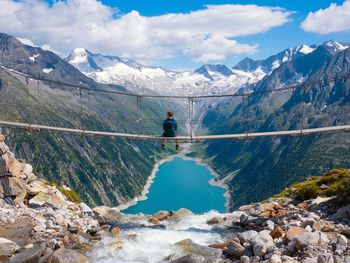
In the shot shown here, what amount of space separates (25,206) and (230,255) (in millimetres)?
15198

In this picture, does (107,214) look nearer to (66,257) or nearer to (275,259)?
(66,257)

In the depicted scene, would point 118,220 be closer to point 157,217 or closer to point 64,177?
point 157,217

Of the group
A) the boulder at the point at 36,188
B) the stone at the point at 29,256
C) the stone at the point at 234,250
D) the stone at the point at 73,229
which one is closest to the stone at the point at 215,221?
the stone at the point at 234,250

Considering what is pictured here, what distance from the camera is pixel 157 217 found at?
33.7 metres

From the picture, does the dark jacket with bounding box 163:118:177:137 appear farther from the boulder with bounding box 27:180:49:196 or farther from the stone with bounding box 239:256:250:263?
the boulder with bounding box 27:180:49:196

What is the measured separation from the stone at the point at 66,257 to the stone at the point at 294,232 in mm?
9621

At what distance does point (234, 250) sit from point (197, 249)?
253cm

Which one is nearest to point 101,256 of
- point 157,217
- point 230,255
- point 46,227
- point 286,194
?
point 46,227

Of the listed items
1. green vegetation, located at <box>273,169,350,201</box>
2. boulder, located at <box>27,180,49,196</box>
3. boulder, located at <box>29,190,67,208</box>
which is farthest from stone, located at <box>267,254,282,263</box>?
boulder, located at <box>27,180,49,196</box>

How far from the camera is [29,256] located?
19.8m

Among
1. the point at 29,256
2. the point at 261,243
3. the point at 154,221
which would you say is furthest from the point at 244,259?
the point at 154,221

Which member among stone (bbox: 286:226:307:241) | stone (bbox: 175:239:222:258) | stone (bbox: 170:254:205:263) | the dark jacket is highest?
the dark jacket

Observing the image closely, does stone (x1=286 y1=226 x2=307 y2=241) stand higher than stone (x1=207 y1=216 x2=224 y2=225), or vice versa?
stone (x1=286 y1=226 x2=307 y2=241)

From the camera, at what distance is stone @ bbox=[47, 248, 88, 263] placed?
63.1 ft
